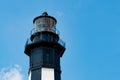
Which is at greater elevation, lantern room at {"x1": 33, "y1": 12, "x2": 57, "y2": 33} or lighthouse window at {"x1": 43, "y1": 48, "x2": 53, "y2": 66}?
lantern room at {"x1": 33, "y1": 12, "x2": 57, "y2": 33}

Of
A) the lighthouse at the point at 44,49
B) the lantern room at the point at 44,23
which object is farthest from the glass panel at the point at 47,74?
the lantern room at the point at 44,23

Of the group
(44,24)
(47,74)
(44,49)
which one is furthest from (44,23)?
(47,74)

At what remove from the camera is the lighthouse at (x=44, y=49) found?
97.1 ft

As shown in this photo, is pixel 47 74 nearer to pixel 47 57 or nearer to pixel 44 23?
pixel 47 57

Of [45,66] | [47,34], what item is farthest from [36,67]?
[47,34]

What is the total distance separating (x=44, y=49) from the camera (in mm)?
30391

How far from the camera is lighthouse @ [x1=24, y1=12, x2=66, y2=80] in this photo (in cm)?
2959

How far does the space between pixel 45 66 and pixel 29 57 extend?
220cm

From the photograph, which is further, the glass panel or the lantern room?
the lantern room

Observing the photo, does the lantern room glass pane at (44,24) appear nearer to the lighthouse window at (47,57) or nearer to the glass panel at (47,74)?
the lighthouse window at (47,57)

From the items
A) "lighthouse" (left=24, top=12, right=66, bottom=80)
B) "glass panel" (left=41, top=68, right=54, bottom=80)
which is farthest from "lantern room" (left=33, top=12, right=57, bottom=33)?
"glass panel" (left=41, top=68, right=54, bottom=80)

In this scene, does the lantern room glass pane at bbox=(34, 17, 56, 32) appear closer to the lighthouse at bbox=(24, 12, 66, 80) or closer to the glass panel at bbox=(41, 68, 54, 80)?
the lighthouse at bbox=(24, 12, 66, 80)

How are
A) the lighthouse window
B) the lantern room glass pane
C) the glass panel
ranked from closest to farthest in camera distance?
the glass panel < the lighthouse window < the lantern room glass pane

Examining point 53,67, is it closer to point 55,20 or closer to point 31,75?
point 31,75
